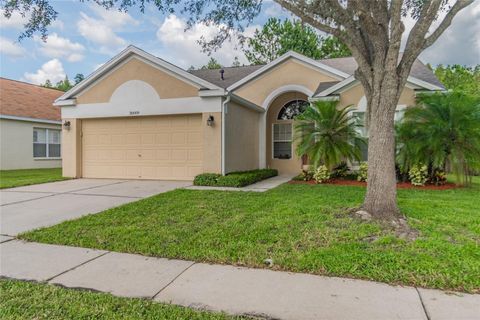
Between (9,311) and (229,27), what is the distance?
7506 millimetres

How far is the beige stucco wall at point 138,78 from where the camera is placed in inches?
421

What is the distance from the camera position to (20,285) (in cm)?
303

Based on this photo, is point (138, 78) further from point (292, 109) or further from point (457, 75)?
point (457, 75)

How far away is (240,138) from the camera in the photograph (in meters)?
11.8

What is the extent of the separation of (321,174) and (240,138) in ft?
11.0

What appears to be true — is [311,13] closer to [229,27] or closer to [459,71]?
[229,27]

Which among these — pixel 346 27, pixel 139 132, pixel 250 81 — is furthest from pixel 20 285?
pixel 250 81

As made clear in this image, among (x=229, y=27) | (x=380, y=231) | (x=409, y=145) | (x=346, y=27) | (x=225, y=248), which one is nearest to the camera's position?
(x=225, y=248)

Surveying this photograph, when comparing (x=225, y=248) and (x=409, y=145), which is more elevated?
(x=409, y=145)

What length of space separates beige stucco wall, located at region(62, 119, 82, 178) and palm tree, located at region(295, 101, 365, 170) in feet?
27.9

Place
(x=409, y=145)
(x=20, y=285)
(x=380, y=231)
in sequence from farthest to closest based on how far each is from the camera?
(x=409, y=145) → (x=380, y=231) → (x=20, y=285)

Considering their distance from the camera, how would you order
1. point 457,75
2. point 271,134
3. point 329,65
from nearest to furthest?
point 271,134
point 329,65
point 457,75

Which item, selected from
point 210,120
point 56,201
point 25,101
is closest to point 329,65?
point 210,120

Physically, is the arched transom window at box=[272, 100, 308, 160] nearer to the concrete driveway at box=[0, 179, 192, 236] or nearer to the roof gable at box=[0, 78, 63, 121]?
the concrete driveway at box=[0, 179, 192, 236]
